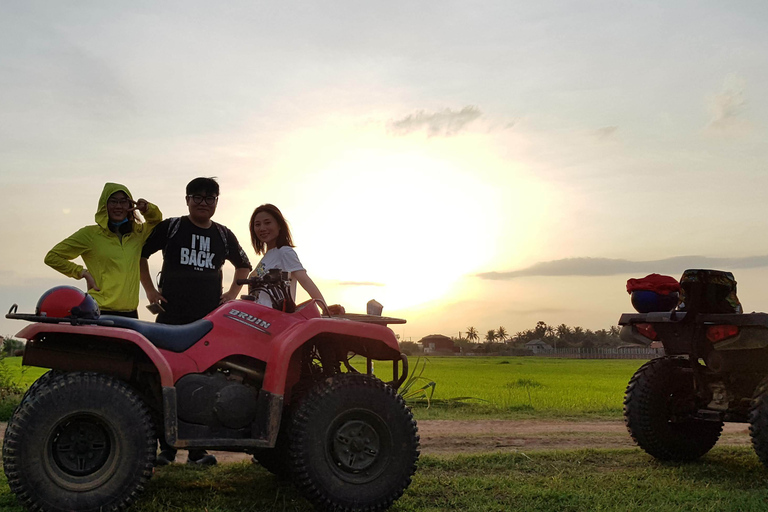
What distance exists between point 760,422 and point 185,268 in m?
5.05

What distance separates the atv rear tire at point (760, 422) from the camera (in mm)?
6348

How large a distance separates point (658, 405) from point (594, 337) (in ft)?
312

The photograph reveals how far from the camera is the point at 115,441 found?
451cm

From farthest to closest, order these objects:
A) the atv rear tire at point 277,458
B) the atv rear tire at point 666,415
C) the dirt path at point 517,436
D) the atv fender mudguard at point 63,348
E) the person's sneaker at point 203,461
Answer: the dirt path at point 517,436 → the atv rear tire at point 666,415 → the person's sneaker at point 203,461 → the atv rear tire at point 277,458 → the atv fender mudguard at point 63,348

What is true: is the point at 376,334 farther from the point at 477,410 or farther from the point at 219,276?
the point at 477,410

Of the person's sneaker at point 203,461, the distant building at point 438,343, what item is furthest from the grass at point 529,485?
the distant building at point 438,343

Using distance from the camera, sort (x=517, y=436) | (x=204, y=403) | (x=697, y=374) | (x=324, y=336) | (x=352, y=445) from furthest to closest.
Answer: (x=517, y=436), (x=697, y=374), (x=324, y=336), (x=352, y=445), (x=204, y=403)

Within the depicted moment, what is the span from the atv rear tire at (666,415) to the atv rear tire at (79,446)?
16.0 ft

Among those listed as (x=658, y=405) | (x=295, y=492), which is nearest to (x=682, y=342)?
(x=658, y=405)

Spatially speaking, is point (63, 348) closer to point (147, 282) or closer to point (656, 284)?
point (147, 282)

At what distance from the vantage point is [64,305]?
15.2 feet

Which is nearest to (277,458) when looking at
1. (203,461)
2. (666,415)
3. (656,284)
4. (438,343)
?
(203,461)

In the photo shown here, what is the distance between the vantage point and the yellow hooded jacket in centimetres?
559

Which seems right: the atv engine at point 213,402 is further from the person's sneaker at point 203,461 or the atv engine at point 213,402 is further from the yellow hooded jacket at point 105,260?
the person's sneaker at point 203,461
